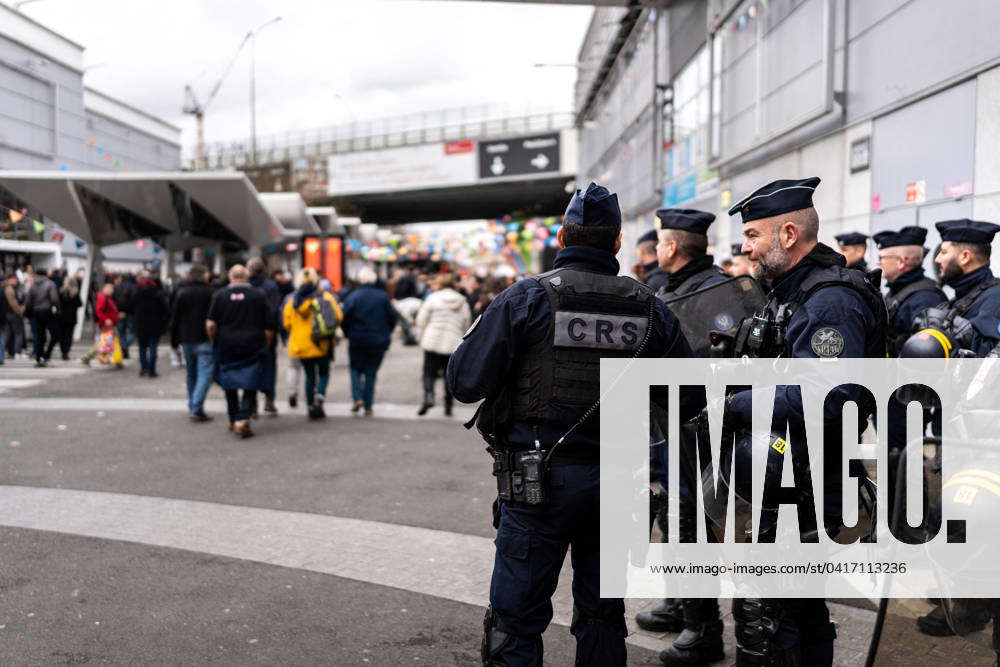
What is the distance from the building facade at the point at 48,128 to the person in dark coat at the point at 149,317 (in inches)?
359

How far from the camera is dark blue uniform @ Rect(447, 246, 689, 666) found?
2.82 metres

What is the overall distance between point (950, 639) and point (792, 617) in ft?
2.02

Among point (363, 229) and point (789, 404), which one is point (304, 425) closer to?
point (789, 404)

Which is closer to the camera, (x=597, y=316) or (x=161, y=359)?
(x=597, y=316)

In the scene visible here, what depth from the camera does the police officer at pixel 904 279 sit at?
5758 mm

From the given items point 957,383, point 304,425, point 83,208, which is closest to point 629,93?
point 83,208

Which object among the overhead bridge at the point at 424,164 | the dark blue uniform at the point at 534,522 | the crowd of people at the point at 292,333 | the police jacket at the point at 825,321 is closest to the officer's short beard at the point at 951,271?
the police jacket at the point at 825,321

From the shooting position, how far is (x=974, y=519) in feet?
7.78

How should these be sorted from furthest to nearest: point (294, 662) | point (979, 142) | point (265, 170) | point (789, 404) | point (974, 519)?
1. point (265, 170)
2. point (979, 142)
3. point (294, 662)
4. point (789, 404)
5. point (974, 519)

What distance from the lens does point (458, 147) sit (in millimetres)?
37688

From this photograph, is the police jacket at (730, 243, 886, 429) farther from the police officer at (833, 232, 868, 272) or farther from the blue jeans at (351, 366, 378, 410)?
the blue jeans at (351, 366, 378, 410)

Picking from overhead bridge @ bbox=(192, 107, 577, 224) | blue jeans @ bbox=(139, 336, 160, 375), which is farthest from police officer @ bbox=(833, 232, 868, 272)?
overhead bridge @ bbox=(192, 107, 577, 224)

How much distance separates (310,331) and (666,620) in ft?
21.5

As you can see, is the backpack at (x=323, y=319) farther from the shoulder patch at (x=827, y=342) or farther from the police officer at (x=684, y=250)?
the shoulder patch at (x=827, y=342)
